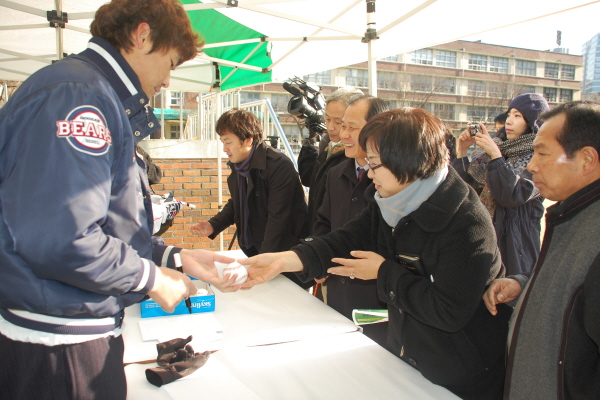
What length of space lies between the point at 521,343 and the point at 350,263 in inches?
23.7

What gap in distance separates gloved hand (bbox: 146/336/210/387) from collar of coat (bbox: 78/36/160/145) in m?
0.70

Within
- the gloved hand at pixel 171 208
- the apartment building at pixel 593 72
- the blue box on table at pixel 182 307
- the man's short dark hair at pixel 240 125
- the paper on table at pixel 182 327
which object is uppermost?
the apartment building at pixel 593 72

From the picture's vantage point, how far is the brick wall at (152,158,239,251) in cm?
609

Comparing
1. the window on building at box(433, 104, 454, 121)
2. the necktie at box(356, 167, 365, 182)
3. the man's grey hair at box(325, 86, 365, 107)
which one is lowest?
the necktie at box(356, 167, 365, 182)

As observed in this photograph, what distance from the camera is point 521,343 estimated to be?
1.25 meters

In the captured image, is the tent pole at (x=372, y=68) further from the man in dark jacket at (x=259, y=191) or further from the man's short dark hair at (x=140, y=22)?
the man's short dark hair at (x=140, y=22)

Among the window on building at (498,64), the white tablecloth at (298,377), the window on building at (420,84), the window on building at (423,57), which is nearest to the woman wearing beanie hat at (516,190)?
the white tablecloth at (298,377)

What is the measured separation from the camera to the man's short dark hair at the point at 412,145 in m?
1.42

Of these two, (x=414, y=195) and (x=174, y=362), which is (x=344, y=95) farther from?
(x=174, y=362)

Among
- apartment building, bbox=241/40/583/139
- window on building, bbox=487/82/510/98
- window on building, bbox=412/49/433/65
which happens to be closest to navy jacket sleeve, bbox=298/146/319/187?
apartment building, bbox=241/40/583/139

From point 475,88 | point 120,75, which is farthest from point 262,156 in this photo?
point 475,88

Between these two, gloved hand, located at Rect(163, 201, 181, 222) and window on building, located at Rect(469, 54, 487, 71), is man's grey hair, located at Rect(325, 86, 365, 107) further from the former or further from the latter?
window on building, located at Rect(469, 54, 487, 71)

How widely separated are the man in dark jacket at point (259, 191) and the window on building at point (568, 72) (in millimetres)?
67048

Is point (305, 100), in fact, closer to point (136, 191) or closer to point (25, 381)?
point (136, 191)
